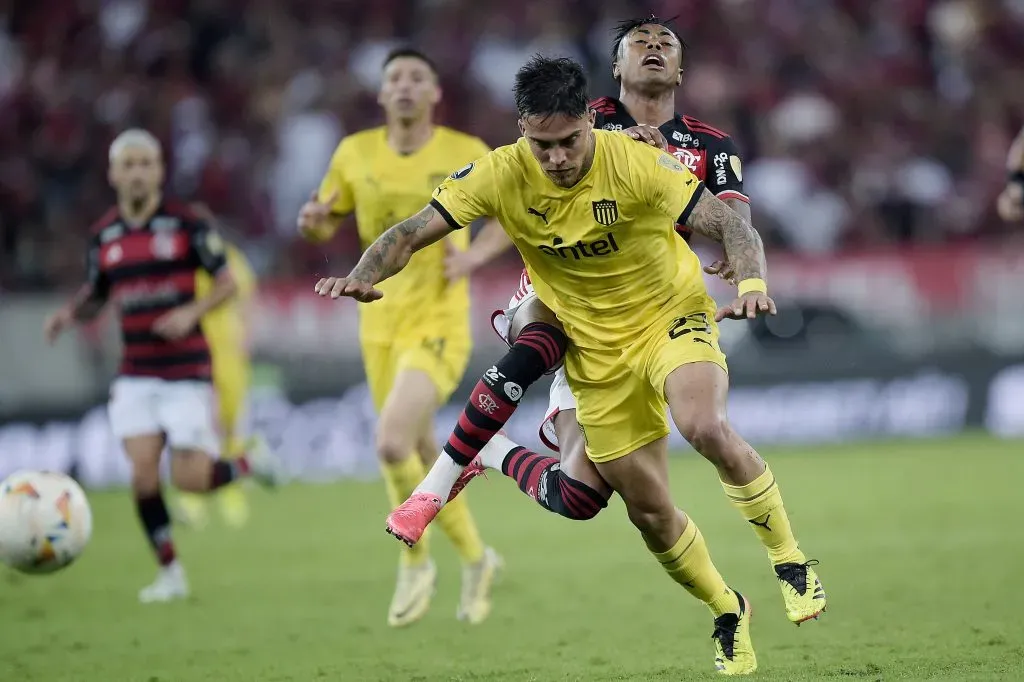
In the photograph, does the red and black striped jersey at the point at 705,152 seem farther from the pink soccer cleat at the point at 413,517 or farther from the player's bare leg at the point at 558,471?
the pink soccer cleat at the point at 413,517

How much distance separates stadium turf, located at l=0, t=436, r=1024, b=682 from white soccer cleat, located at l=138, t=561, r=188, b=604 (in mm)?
127

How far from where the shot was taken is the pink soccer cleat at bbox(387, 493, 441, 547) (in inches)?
241

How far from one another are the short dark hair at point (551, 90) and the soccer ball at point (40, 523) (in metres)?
3.81

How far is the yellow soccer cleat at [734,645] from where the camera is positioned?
6.15 m

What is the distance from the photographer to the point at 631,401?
20.4ft

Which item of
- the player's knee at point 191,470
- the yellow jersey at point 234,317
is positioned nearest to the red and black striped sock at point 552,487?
the player's knee at point 191,470

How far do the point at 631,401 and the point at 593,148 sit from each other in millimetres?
1112

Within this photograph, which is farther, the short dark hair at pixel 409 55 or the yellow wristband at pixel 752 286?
the short dark hair at pixel 409 55

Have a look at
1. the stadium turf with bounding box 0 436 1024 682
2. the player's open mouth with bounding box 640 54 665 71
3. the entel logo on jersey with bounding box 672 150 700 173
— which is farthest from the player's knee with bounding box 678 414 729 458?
the player's open mouth with bounding box 640 54 665 71

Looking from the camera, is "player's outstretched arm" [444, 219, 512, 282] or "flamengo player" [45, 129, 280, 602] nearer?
"player's outstretched arm" [444, 219, 512, 282]

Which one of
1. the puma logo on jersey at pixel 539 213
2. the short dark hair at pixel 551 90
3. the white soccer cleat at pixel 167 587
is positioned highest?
the short dark hair at pixel 551 90

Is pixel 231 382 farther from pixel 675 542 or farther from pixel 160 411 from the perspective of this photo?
pixel 675 542

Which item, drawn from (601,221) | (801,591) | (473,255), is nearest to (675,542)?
(801,591)

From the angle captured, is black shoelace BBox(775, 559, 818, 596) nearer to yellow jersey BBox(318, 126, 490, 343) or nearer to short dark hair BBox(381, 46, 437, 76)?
yellow jersey BBox(318, 126, 490, 343)
